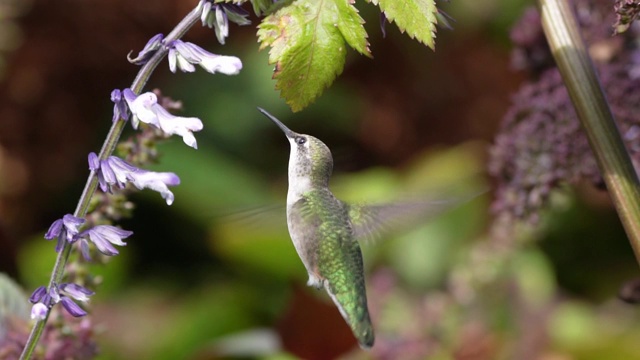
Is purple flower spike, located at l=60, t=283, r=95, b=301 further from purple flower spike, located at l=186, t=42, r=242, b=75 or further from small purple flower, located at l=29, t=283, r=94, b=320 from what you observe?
purple flower spike, located at l=186, t=42, r=242, b=75

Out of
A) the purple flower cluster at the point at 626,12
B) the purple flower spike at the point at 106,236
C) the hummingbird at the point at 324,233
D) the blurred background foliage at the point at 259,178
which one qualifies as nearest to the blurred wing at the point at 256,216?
the hummingbird at the point at 324,233

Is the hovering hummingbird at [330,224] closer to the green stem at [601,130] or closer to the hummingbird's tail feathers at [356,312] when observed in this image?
the hummingbird's tail feathers at [356,312]

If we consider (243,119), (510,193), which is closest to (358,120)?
(243,119)

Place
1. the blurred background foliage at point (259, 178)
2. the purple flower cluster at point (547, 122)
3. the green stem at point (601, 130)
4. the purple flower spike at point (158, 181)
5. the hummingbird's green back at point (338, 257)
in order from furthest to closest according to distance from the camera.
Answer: the blurred background foliage at point (259, 178), the purple flower cluster at point (547, 122), the hummingbird's green back at point (338, 257), the green stem at point (601, 130), the purple flower spike at point (158, 181)

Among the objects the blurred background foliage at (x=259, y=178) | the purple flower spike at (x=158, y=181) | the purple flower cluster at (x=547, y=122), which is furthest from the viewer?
the blurred background foliage at (x=259, y=178)

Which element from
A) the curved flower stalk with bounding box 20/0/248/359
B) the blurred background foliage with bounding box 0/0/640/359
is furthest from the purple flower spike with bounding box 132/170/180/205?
the blurred background foliage with bounding box 0/0/640/359

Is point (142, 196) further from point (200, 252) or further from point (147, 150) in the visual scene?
point (147, 150)

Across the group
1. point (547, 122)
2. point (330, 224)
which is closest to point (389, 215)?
point (330, 224)

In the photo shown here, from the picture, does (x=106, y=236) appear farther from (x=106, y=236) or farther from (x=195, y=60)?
(x=195, y=60)
